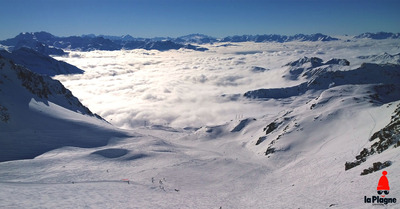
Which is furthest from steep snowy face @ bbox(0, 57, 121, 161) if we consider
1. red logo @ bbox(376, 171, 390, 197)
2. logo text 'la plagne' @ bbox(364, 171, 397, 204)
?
red logo @ bbox(376, 171, 390, 197)

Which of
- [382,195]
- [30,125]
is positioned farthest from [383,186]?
[30,125]

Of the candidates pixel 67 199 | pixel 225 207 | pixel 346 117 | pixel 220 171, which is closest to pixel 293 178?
pixel 220 171

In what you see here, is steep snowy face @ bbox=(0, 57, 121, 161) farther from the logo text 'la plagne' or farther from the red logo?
the red logo

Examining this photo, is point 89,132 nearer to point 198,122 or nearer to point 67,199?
point 67,199

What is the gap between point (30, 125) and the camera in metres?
43.9

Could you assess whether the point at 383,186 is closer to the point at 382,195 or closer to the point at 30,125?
the point at 382,195

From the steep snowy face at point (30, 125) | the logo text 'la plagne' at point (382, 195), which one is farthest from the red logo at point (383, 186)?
the steep snowy face at point (30, 125)

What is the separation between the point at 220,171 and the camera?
36.1 metres

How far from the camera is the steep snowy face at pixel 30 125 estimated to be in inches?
1458

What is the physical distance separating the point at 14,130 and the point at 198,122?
13667 centimetres

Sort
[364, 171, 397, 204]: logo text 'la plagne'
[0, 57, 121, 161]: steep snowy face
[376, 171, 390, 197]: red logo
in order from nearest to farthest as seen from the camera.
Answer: [364, 171, 397, 204]: logo text 'la plagne', [376, 171, 390, 197]: red logo, [0, 57, 121, 161]: steep snowy face

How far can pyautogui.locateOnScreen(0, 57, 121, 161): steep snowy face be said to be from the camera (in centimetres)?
3703

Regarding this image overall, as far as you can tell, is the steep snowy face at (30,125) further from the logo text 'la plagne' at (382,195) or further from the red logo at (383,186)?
the red logo at (383,186)

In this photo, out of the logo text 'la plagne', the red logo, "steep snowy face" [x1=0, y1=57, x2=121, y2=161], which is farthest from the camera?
"steep snowy face" [x1=0, y1=57, x2=121, y2=161]
